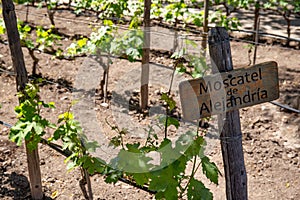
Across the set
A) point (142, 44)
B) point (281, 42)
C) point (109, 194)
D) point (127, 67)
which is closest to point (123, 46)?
point (142, 44)

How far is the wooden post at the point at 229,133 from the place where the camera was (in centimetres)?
219

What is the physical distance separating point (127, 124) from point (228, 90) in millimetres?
2802

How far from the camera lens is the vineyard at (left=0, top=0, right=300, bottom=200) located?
2.45 meters

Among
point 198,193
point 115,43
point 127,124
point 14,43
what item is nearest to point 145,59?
point 115,43

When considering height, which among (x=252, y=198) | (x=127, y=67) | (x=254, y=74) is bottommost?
(x=252, y=198)

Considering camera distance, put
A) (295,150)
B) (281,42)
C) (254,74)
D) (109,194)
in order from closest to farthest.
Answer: (254,74)
(109,194)
(295,150)
(281,42)

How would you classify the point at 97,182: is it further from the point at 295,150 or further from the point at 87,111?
the point at 295,150

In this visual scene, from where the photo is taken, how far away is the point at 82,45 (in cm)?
497

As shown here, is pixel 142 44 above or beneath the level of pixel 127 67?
above

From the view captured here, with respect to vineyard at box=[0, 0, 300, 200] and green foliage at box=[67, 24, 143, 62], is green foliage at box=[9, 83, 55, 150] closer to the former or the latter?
vineyard at box=[0, 0, 300, 200]

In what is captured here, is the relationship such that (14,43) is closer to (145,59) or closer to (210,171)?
(210,171)

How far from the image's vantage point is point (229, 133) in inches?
91.5

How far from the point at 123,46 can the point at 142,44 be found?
0.23 metres

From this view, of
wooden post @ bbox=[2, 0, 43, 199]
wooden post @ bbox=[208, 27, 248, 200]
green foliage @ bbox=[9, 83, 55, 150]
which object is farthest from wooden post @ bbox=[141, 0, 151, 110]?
wooden post @ bbox=[208, 27, 248, 200]
